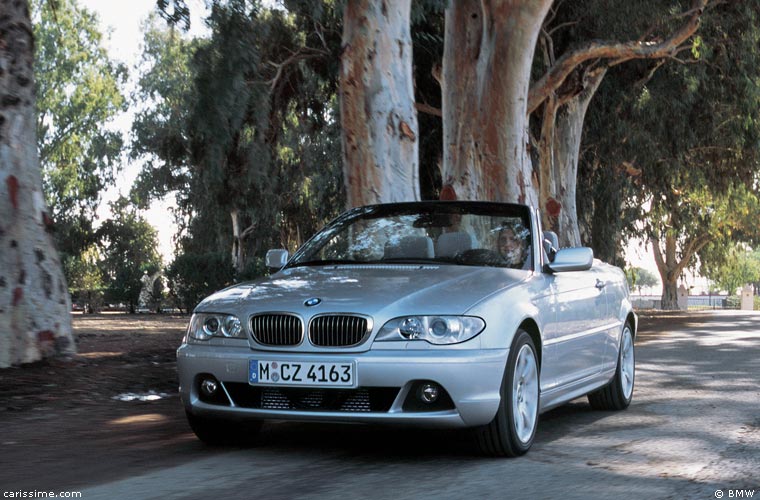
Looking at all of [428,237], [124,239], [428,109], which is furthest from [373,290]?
[124,239]

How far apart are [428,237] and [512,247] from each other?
0.58 meters

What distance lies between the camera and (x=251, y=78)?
810 inches

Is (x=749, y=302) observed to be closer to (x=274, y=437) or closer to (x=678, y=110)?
(x=678, y=110)

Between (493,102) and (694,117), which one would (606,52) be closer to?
(493,102)

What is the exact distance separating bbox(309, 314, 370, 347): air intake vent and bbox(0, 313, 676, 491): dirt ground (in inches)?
42.3

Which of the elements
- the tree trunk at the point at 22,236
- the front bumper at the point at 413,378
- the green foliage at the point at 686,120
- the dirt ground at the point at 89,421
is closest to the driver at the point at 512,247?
the front bumper at the point at 413,378

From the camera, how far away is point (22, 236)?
970 cm

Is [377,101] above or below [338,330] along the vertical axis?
above

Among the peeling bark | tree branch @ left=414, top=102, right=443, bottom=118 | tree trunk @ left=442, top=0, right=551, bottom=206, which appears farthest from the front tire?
the peeling bark

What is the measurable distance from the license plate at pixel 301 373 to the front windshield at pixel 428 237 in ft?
4.74

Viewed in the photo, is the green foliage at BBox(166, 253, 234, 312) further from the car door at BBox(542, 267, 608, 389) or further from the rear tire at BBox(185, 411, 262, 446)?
the rear tire at BBox(185, 411, 262, 446)

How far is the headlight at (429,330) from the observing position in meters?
5.89

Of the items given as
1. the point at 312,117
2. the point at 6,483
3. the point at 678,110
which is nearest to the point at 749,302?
the point at 678,110

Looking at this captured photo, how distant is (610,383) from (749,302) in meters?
57.8
